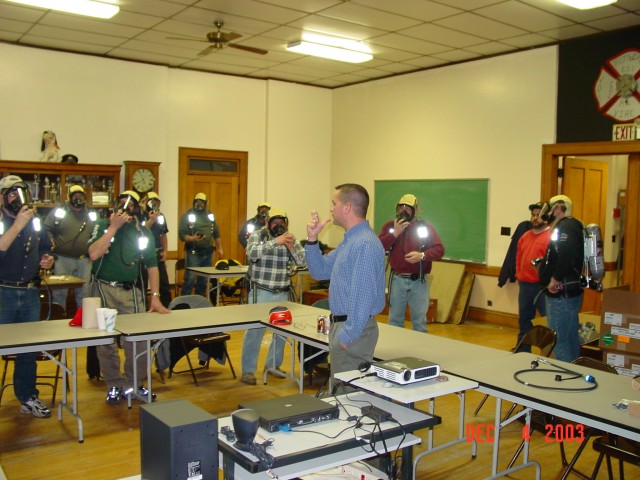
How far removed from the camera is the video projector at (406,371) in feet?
9.02

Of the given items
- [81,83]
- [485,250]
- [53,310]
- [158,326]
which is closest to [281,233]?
[158,326]

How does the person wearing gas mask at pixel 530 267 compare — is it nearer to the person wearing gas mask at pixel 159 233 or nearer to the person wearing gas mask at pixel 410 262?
the person wearing gas mask at pixel 410 262

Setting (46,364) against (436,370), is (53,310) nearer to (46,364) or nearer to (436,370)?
(46,364)

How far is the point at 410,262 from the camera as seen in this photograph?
5.79m

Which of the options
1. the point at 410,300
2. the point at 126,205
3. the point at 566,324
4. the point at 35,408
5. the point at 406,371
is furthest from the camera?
the point at 410,300

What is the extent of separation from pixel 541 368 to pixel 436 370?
0.80m

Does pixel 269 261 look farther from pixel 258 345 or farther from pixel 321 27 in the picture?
pixel 321 27

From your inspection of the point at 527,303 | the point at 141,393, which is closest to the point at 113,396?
the point at 141,393

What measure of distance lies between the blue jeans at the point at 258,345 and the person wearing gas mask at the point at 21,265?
1.68m

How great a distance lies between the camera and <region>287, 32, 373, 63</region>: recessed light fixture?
777cm

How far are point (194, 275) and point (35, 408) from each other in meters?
4.24

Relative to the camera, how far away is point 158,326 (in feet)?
14.6

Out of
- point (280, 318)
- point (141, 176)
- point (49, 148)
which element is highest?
point (49, 148)

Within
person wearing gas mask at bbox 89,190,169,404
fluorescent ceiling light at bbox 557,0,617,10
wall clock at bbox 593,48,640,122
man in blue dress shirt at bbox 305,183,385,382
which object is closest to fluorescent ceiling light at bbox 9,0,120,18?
person wearing gas mask at bbox 89,190,169,404
